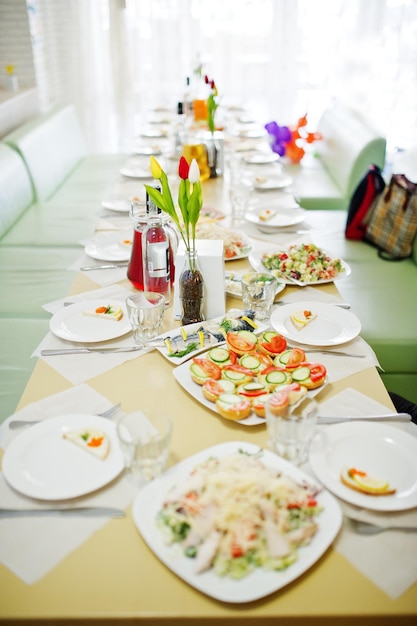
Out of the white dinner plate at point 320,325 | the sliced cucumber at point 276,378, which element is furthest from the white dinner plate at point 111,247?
the sliced cucumber at point 276,378

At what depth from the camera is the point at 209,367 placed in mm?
1357

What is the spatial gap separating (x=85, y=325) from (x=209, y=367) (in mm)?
404

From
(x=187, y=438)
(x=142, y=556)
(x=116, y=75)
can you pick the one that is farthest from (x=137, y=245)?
(x=116, y=75)

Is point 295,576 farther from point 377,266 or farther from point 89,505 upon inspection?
point 377,266

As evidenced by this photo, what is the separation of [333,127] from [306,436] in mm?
3315

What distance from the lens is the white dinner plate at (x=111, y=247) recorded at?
6.62ft

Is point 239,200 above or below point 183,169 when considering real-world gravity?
below

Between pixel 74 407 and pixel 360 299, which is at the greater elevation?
pixel 74 407

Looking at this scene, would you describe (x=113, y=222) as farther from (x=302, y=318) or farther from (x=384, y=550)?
(x=384, y=550)

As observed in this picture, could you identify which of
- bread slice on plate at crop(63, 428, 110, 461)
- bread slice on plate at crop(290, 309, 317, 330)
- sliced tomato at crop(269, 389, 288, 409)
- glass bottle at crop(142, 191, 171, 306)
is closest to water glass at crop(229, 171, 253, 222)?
glass bottle at crop(142, 191, 171, 306)

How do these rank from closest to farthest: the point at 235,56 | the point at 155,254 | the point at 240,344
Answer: the point at 240,344, the point at 155,254, the point at 235,56

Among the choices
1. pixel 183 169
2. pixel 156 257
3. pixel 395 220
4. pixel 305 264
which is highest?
pixel 183 169

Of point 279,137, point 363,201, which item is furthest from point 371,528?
point 279,137

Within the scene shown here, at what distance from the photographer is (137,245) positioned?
5.78 feet
